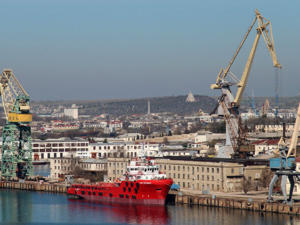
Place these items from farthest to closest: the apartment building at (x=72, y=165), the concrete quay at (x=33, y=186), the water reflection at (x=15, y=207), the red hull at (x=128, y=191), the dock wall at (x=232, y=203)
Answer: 1. the apartment building at (x=72, y=165)
2. the concrete quay at (x=33, y=186)
3. the red hull at (x=128, y=191)
4. the water reflection at (x=15, y=207)
5. the dock wall at (x=232, y=203)

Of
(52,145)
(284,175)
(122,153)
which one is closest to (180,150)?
(122,153)

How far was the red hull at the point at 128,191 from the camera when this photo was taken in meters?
62.1

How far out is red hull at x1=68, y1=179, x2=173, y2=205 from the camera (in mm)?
62125

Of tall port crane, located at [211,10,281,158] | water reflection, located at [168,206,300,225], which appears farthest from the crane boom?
water reflection, located at [168,206,300,225]

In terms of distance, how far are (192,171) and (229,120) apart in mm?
11986

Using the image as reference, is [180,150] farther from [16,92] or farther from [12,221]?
[12,221]

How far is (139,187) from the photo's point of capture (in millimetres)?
62969

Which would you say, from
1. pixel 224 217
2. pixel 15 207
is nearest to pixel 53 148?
pixel 15 207

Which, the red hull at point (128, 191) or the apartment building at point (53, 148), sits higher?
the apartment building at point (53, 148)

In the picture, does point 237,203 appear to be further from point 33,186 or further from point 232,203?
point 33,186

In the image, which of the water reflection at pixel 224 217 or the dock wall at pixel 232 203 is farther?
the dock wall at pixel 232 203

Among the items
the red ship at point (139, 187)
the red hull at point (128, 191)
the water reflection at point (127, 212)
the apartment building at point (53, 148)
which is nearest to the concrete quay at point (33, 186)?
the red hull at point (128, 191)

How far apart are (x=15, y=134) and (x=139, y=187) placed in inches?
973

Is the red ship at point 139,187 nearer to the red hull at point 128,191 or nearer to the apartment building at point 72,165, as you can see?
the red hull at point 128,191
